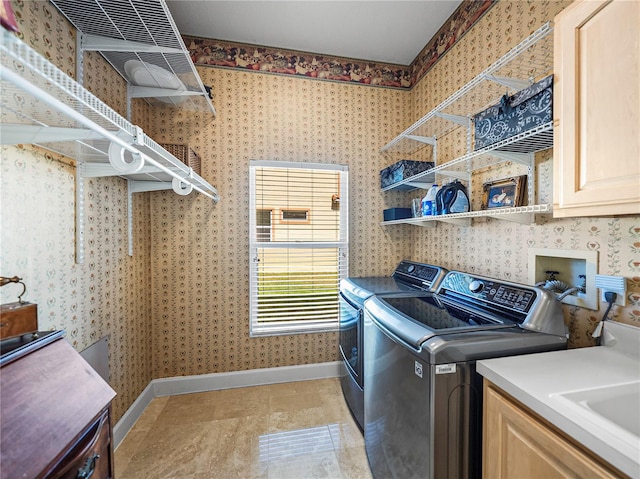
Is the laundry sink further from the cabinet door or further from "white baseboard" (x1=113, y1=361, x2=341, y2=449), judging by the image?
"white baseboard" (x1=113, y1=361, x2=341, y2=449)

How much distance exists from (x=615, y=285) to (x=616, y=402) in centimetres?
51

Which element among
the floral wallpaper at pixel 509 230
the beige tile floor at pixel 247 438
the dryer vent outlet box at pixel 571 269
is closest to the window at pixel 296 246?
the beige tile floor at pixel 247 438

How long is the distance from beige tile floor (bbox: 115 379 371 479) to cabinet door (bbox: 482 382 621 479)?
95 centimetres

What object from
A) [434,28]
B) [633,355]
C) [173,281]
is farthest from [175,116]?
[633,355]

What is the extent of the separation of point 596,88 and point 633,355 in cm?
97

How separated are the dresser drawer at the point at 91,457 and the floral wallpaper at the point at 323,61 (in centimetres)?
258

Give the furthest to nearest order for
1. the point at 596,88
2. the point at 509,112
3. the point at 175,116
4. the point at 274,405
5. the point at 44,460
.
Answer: the point at 175,116
the point at 274,405
the point at 509,112
the point at 596,88
the point at 44,460

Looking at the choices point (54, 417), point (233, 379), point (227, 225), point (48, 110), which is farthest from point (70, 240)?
point (233, 379)

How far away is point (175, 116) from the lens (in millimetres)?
2316

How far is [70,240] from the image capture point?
4.55 feet

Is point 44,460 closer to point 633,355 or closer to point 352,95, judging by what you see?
point 633,355

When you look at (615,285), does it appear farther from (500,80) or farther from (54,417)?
(54,417)

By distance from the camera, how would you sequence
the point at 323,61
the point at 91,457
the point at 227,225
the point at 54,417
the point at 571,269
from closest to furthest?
the point at 54,417 < the point at 91,457 < the point at 571,269 < the point at 227,225 < the point at 323,61

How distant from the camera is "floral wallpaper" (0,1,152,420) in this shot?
43.0 inches
